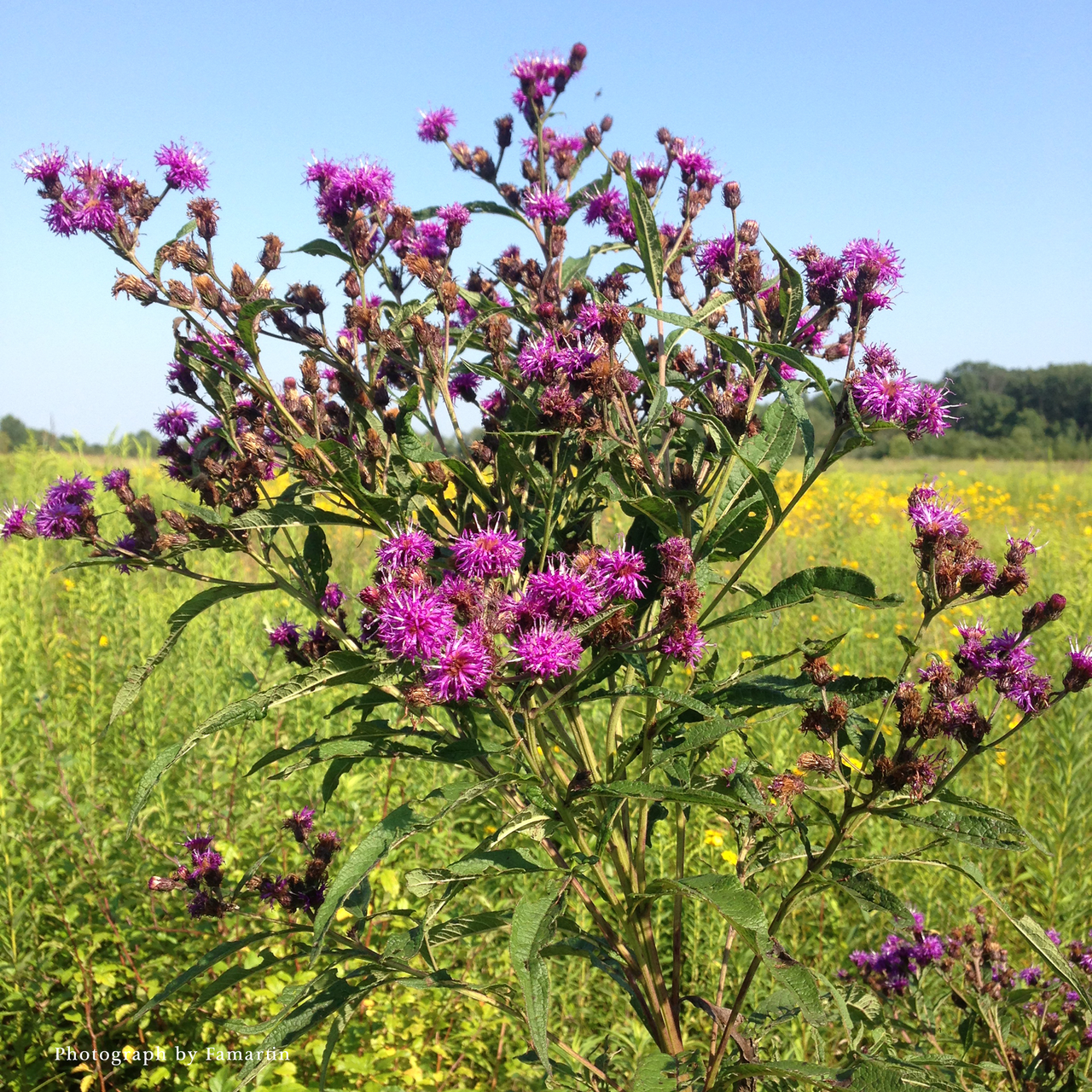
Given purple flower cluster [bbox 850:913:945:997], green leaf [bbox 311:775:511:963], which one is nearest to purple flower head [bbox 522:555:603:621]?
green leaf [bbox 311:775:511:963]

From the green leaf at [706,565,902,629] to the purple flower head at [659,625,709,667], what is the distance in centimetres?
8

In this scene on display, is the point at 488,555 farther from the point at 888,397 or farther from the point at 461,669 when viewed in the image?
the point at 888,397

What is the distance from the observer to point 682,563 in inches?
55.2

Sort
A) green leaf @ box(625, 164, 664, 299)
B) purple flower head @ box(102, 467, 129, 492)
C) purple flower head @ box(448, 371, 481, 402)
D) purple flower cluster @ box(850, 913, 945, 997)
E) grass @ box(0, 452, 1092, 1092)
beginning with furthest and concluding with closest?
1. grass @ box(0, 452, 1092, 1092)
2. purple flower cluster @ box(850, 913, 945, 997)
3. purple flower head @ box(448, 371, 481, 402)
4. purple flower head @ box(102, 467, 129, 492)
5. green leaf @ box(625, 164, 664, 299)

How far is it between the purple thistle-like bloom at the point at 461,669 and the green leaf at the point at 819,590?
418 mm

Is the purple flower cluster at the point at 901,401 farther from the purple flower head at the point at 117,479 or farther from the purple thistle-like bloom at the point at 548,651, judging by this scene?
the purple flower head at the point at 117,479

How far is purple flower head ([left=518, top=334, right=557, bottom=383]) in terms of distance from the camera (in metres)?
1.56

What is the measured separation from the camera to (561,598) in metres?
1.39

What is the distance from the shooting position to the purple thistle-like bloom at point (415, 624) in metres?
1.32

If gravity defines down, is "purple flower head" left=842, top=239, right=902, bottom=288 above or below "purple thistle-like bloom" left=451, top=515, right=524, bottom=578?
above

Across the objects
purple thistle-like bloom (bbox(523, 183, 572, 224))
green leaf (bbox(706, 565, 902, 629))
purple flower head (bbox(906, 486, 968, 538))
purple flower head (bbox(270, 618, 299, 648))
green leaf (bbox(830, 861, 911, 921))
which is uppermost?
purple thistle-like bloom (bbox(523, 183, 572, 224))

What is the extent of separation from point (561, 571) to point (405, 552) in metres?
0.27

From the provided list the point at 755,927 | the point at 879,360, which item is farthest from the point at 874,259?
the point at 755,927

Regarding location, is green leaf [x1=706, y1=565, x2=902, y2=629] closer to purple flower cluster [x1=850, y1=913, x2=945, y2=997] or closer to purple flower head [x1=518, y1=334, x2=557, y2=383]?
purple flower head [x1=518, y1=334, x2=557, y2=383]
